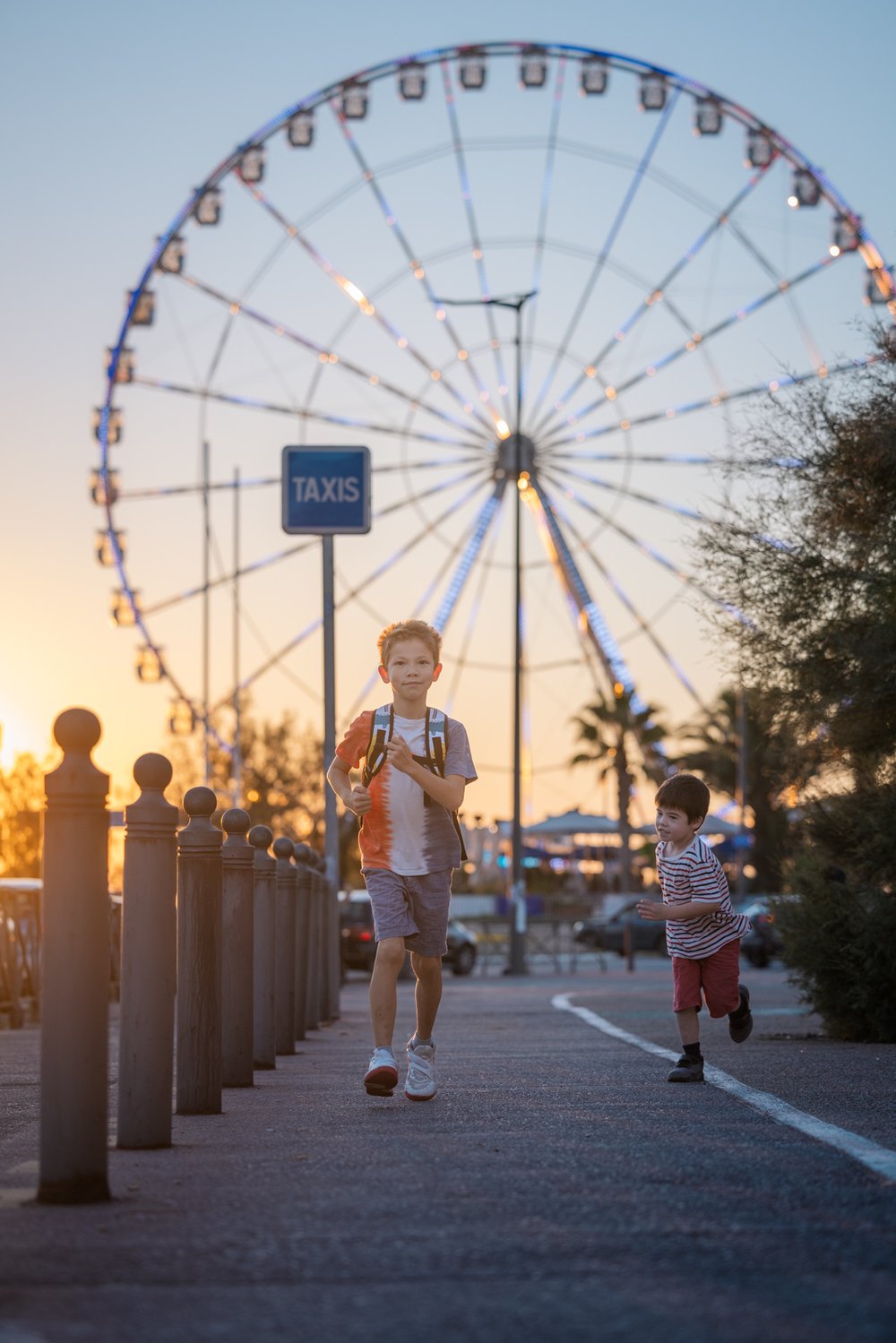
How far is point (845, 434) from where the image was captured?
12.9 m

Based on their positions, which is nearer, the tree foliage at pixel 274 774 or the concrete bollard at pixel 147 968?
the concrete bollard at pixel 147 968

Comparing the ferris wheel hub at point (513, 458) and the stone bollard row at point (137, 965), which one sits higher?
the ferris wheel hub at point (513, 458)

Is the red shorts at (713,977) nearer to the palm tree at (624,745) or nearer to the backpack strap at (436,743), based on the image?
the backpack strap at (436,743)

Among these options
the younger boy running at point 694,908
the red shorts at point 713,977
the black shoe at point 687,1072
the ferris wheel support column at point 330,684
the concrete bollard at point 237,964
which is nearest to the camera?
the black shoe at point 687,1072

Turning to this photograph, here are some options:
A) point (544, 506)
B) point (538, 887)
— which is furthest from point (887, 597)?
point (538, 887)

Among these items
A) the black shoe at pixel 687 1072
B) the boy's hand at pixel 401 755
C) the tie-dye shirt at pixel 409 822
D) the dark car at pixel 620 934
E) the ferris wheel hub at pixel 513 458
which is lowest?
the black shoe at pixel 687 1072

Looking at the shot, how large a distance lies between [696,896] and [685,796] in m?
0.44

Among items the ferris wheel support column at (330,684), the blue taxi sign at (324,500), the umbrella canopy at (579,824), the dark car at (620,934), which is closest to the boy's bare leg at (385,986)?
the ferris wheel support column at (330,684)

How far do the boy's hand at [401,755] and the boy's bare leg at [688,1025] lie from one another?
1752mm

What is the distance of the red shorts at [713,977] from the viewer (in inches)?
339

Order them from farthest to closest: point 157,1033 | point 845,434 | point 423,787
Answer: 1. point 845,434
2. point 423,787
3. point 157,1033

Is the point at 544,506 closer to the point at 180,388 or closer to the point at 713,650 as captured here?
the point at 180,388

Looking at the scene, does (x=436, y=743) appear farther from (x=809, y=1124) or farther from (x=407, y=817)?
(x=809, y=1124)

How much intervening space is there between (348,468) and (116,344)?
65.1 ft
